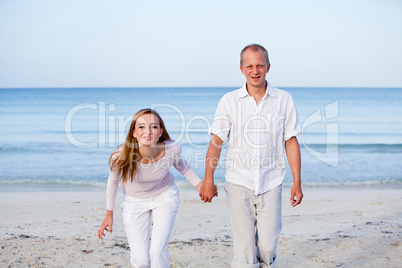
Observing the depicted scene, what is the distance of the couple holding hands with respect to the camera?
372 centimetres

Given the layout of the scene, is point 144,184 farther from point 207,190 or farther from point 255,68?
point 255,68

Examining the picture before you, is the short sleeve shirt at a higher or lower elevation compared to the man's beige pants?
higher

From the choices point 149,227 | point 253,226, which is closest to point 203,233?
point 149,227

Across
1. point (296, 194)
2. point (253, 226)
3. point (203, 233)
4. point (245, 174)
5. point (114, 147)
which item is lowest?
point (203, 233)

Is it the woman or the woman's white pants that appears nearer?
the woman's white pants

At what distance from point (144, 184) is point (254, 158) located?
1013 millimetres

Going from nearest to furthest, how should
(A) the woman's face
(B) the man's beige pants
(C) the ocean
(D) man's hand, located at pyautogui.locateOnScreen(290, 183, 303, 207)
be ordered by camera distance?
(B) the man's beige pants
(D) man's hand, located at pyautogui.locateOnScreen(290, 183, 303, 207)
(A) the woman's face
(C) the ocean

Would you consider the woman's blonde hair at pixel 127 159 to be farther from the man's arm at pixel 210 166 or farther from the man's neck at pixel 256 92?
the man's neck at pixel 256 92

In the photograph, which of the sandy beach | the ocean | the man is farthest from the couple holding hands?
the ocean

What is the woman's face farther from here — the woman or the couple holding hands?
the couple holding hands

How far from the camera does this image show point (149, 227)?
393 centimetres

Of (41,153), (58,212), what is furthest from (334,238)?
(41,153)

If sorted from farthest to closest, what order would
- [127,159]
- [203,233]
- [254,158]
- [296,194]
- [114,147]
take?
[114,147] < [203,233] < [127,159] < [296,194] < [254,158]

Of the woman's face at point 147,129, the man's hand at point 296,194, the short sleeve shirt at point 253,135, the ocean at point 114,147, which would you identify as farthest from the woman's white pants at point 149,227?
the ocean at point 114,147
